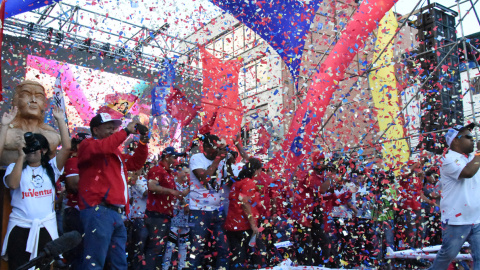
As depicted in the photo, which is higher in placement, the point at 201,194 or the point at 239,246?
the point at 201,194

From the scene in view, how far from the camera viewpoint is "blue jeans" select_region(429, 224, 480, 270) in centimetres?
356

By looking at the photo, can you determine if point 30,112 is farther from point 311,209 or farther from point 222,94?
point 222,94

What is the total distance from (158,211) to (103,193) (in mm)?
1400

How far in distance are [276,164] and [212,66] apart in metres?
2.90

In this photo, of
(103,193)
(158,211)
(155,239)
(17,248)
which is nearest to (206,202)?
(158,211)

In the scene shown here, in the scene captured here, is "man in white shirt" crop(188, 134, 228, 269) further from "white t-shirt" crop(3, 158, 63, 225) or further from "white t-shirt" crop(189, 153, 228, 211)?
"white t-shirt" crop(3, 158, 63, 225)

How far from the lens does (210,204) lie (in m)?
4.50

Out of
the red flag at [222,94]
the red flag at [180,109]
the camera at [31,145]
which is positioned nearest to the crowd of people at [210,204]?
the camera at [31,145]

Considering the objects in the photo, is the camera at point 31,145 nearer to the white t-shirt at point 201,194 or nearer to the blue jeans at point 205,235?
the white t-shirt at point 201,194

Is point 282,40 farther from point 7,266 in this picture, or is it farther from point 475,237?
point 7,266

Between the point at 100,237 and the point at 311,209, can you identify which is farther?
the point at 311,209

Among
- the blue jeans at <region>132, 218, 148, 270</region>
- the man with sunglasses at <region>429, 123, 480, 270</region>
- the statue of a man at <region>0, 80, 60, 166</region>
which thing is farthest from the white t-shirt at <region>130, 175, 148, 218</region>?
the man with sunglasses at <region>429, 123, 480, 270</region>

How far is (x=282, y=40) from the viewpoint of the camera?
686 centimetres

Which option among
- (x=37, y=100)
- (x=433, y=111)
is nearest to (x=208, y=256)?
(x=37, y=100)
